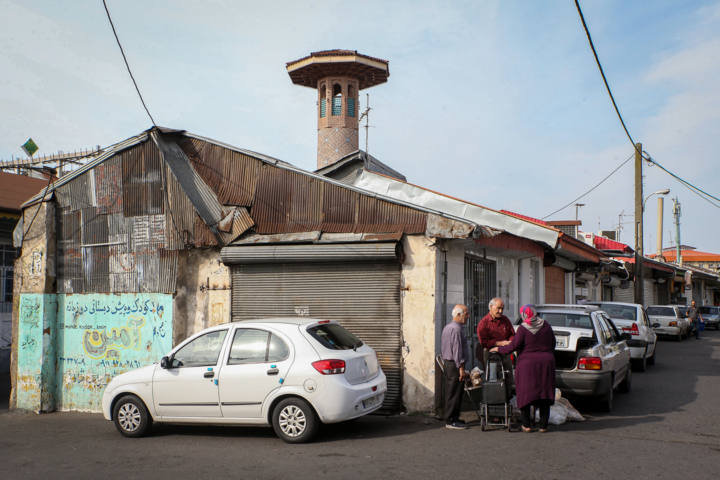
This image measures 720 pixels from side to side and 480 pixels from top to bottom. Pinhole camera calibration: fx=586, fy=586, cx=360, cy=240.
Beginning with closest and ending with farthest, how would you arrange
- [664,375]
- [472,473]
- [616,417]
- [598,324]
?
[472,473] < [616,417] < [598,324] < [664,375]

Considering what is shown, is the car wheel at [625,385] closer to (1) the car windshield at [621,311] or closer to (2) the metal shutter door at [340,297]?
(1) the car windshield at [621,311]

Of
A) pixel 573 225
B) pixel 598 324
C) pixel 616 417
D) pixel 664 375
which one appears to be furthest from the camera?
pixel 573 225

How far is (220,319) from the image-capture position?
10.2 meters

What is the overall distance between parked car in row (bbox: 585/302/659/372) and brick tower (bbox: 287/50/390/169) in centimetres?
2271

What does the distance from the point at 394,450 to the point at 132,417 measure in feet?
12.1

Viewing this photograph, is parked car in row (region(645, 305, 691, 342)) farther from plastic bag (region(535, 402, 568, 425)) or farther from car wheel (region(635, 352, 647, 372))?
plastic bag (region(535, 402, 568, 425))

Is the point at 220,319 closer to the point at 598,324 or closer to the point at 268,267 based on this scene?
the point at 268,267

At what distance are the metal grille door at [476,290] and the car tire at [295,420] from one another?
4.56 meters

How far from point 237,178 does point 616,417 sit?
734 centimetres

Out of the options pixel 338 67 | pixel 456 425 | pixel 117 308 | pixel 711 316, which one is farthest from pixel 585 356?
pixel 711 316

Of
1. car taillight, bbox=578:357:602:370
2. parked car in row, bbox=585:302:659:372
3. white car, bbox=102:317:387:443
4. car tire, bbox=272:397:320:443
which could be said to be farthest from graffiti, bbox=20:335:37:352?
parked car in row, bbox=585:302:659:372

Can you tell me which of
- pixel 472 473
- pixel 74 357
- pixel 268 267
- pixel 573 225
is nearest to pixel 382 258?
pixel 268 267

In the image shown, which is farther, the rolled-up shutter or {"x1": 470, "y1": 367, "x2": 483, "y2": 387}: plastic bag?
the rolled-up shutter

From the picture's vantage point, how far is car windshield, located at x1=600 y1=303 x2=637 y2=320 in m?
14.8
